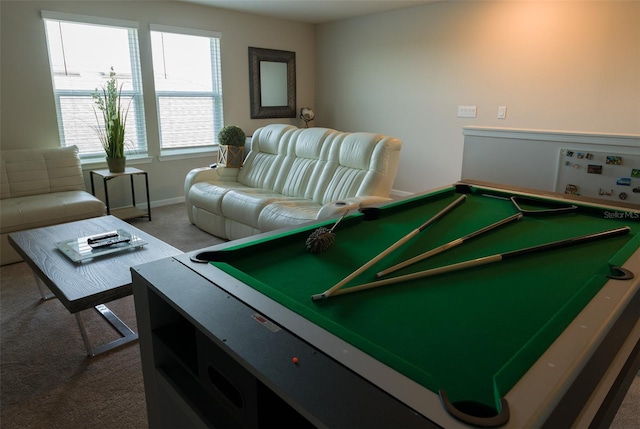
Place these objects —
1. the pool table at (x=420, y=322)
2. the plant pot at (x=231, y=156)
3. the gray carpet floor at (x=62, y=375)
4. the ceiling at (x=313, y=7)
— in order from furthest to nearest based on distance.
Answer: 1. the ceiling at (x=313, y=7)
2. the plant pot at (x=231, y=156)
3. the gray carpet floor at (x=62, y=375)
4. the pool table at (x=420, y=322)

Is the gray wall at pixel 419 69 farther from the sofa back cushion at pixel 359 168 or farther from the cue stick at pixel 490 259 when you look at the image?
the cue stick at pixel 490 259

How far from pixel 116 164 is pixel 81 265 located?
2.37m

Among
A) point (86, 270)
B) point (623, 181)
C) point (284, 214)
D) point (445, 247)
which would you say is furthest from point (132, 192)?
point (623, 181)

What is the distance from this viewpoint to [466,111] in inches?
191

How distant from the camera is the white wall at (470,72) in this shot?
149 inches

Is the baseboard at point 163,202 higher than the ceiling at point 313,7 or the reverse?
the reverse

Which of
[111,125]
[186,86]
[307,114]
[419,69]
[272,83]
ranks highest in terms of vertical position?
[419,69]

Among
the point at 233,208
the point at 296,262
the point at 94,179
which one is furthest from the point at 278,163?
the point at 296,262

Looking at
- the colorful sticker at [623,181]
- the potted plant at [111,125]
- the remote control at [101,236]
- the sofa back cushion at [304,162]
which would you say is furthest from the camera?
the potted plant at [111,125]

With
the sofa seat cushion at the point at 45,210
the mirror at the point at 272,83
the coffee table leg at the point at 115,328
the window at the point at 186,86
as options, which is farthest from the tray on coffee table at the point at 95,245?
the mirror at the point at 272,83

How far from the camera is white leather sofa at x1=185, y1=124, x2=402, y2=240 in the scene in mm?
3285

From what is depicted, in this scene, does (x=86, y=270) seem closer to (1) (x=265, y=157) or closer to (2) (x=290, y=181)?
(2) (x=290, y=181)

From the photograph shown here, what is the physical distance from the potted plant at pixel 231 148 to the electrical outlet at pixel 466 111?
2.61 metres

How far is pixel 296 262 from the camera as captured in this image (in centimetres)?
138
